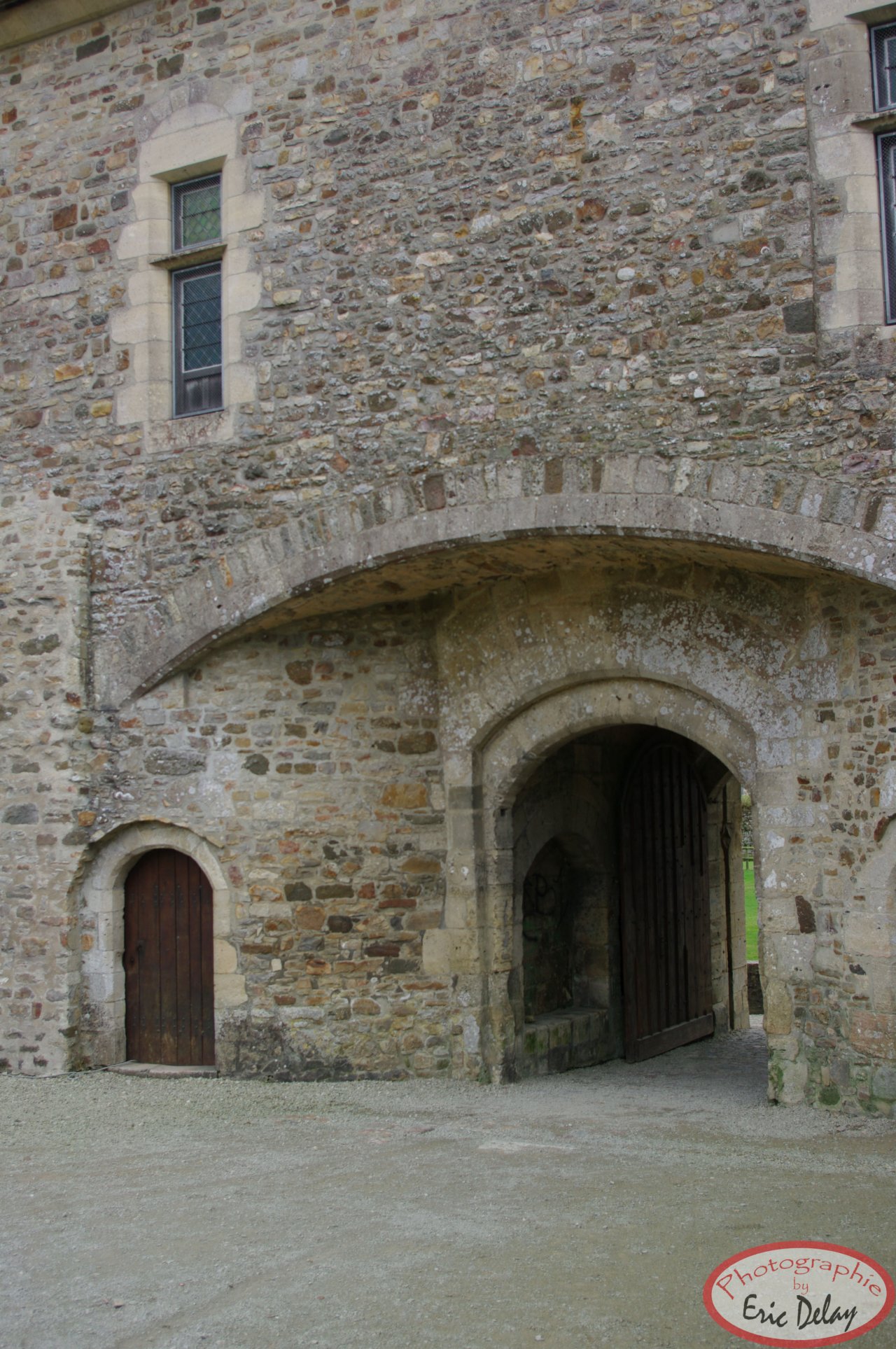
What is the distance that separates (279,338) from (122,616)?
5.80 ft

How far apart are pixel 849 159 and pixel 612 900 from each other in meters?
4.57

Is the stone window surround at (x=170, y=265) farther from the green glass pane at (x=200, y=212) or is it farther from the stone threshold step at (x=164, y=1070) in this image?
the stone threshold step at (x=164, y=1070)

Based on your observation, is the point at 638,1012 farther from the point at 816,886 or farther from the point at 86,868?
the point at 86,868

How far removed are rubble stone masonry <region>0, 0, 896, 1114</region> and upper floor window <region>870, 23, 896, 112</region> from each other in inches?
3.9

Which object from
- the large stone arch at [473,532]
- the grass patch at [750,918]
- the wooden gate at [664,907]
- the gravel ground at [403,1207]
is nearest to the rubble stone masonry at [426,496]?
the large stone arch at [473,532]

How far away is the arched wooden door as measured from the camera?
26.0 feet

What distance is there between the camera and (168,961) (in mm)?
8008

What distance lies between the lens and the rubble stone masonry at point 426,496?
617 cm

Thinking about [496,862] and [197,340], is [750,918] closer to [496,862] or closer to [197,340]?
[496,862]

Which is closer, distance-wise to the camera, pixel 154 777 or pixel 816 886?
pixel 816 886

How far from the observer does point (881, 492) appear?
5.78m

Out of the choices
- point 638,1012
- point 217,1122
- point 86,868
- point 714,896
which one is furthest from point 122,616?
point 714,896

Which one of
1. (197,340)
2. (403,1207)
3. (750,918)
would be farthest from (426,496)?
(750,918)

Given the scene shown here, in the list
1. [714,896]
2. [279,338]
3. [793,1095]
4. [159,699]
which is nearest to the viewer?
[793,1095]
